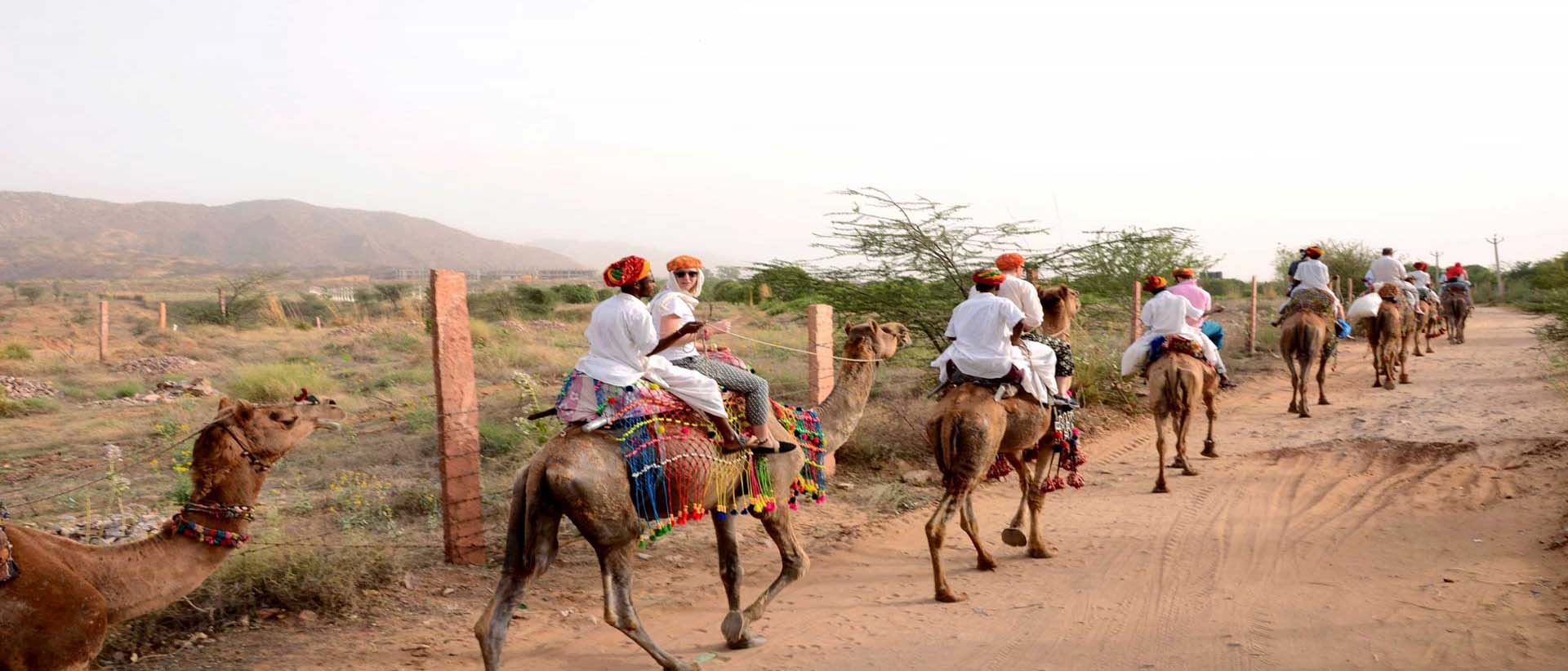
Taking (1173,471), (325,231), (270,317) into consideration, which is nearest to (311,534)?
(1173,471)

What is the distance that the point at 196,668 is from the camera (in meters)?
5.61

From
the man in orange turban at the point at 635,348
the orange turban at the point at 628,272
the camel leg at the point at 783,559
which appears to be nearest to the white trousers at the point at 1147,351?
the camel leg at the point at 783,559

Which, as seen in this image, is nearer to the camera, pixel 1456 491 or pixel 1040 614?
pixel 1040 614

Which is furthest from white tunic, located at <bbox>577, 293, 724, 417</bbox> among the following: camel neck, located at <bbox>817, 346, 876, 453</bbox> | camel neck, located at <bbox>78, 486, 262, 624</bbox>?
camel neck, located at <bbox>78, 486, 262, 624</bbox>

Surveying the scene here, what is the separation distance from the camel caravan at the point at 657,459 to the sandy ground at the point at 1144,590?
46 centimetres

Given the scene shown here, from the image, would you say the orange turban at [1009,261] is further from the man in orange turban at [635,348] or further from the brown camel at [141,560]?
the brown camel at [141,560]

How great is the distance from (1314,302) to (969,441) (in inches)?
396

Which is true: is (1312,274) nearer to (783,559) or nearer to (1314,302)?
(1314,302)

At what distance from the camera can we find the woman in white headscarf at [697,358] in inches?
238

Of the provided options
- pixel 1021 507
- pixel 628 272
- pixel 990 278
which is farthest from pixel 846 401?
pixel 1021 507

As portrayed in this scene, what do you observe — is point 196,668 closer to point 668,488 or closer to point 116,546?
point 116,546

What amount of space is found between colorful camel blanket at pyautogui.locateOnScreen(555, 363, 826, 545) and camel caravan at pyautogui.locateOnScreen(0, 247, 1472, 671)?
1cm

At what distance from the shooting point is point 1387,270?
18.6 metres

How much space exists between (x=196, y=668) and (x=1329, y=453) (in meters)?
10.9
